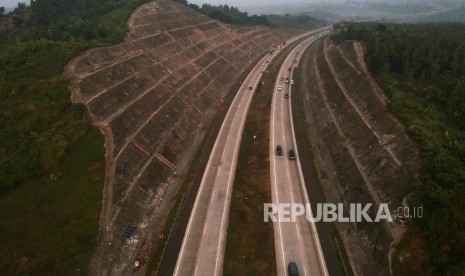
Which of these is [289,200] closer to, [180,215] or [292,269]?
[292,269]

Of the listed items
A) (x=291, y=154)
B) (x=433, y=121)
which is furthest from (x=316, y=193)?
(x=433, y=121)

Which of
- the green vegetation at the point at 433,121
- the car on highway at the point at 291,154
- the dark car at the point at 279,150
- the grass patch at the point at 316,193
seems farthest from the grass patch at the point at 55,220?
the green vegetation at the point at 433,121

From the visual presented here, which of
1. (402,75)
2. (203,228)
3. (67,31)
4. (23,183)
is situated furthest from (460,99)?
(67,31)

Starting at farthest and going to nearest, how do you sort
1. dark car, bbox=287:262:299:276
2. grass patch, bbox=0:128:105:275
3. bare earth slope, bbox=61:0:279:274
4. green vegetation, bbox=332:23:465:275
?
bare earth slope, bbox=61:0:279:274 < dark car, bbox=287:262:299:276 < grass patch, bbox=0:128:105:275 < green vegetation, bbox=332:23:465:275
